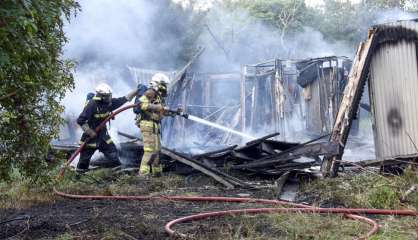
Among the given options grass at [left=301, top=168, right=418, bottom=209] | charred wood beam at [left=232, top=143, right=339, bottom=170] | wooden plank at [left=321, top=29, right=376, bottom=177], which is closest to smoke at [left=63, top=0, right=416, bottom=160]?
charred wood beam at [left=232, top=143, right=339, bottom=170]

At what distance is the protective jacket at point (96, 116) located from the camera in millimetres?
8953

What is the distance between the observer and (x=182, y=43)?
23.8 m

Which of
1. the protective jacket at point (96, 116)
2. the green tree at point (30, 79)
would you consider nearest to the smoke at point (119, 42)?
the protective jacket at point (96, 116)

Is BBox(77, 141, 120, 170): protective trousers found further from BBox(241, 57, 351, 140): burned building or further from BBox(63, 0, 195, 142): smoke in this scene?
BBox(63, 0, 195, 142): smoke

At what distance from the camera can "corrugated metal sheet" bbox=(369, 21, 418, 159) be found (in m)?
7.43

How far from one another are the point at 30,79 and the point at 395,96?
5.63m

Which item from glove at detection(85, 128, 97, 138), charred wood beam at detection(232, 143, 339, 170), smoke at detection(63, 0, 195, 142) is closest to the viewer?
charred wood beam at detection(232, 143, 339, 170)

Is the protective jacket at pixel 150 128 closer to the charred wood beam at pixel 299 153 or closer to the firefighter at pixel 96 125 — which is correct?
the firefighter at pixel 96 125

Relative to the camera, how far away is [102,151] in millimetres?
9289

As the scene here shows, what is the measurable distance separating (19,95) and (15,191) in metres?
3.14

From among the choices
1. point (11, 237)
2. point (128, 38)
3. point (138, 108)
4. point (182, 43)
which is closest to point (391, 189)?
point (11, 237)

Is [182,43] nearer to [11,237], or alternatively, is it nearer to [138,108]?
[138,108]

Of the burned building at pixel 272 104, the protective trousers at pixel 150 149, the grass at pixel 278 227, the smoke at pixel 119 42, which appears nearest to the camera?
the grass at pixel 278 227

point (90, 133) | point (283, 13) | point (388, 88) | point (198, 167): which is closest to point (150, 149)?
point (198, 167)
